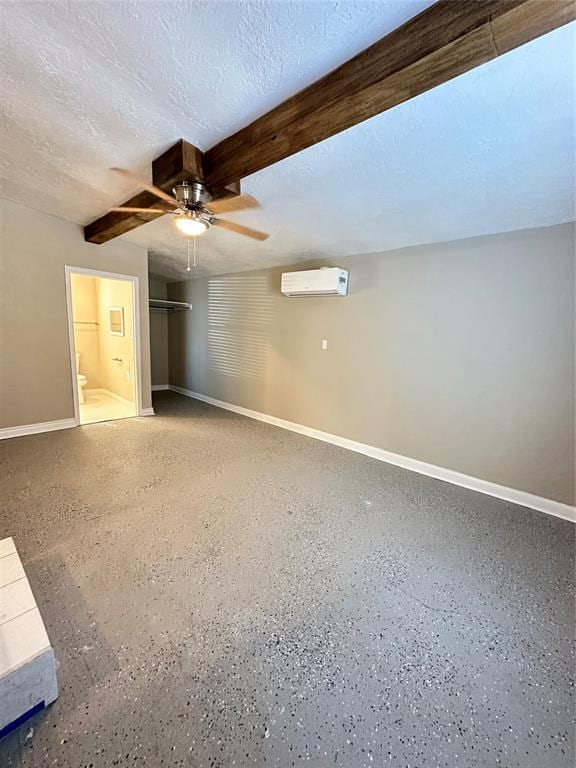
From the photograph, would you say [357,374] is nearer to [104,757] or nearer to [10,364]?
[104,757]

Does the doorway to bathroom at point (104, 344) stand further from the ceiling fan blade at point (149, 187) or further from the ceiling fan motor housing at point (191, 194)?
the ceiling fan motor housing at point (191, 194)

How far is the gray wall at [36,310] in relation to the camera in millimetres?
3307

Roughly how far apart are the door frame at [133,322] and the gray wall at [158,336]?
1825mm

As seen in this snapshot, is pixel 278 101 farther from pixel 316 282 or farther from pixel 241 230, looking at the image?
pixel 316 282

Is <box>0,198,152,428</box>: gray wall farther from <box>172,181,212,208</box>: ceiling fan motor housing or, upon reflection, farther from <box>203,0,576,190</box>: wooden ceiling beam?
<box>203,0,576,190</box>: wooden ceiling beam

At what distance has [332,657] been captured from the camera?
1.31 meters

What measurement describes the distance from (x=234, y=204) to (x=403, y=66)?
172 centimetres

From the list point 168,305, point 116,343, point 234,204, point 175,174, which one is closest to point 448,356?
point 234,204

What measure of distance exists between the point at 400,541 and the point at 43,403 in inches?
161

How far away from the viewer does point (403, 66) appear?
1.20 meters

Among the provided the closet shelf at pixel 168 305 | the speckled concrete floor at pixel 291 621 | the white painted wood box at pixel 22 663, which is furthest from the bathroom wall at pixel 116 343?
the white painted wood box at pixel 22 663

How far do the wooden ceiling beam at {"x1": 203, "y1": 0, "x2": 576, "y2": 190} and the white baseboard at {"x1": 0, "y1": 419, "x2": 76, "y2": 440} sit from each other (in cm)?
373

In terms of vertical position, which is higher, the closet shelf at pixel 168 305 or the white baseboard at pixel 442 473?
the closet shelf at pixel 168 305

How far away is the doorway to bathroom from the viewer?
428 cm
